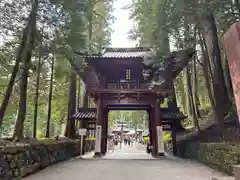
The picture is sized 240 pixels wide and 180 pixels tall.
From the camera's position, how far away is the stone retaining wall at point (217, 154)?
24.2 ft

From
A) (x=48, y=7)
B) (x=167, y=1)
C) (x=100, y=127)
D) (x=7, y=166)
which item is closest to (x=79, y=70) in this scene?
(x=100, y=127)

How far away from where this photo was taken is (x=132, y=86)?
50.7 ft

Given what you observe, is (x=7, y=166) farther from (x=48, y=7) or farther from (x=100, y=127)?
(x=100, y=127)

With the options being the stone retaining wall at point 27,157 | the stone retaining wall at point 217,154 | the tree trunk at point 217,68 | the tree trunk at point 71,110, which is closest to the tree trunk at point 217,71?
the tree trunk at point 217,68

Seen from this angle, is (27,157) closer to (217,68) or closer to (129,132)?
(217,68)

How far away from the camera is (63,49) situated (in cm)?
959

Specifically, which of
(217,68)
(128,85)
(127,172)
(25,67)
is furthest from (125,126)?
(25,67)

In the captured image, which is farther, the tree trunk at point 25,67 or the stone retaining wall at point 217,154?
the tree trunk at point 25,67

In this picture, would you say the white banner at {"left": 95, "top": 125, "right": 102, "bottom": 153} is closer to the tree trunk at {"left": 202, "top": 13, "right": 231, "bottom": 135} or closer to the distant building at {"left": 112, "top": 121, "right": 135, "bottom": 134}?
the tree trunk at {"left": 202, "top": 13, "right": 231, "bottom": 135}

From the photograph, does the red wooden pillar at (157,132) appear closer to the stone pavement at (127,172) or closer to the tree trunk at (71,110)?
the stone pavement at (127,172)

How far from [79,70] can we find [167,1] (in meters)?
5.62

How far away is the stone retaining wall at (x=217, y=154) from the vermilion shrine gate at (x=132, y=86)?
2.21 m

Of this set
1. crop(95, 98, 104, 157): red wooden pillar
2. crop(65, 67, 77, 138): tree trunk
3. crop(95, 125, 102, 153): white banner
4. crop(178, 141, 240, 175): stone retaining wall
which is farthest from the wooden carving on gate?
crop(65, 67, 77, 138): tree trunk

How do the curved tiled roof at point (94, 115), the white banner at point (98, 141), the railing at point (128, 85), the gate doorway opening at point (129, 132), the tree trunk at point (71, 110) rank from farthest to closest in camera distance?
the gate doorway opening at point (129, 132) → the curved tiled roof at point (94, 115) → the tree trunk at point (71, 110) → the railing at point (128, 85) → the white banner at point (98, 141)
